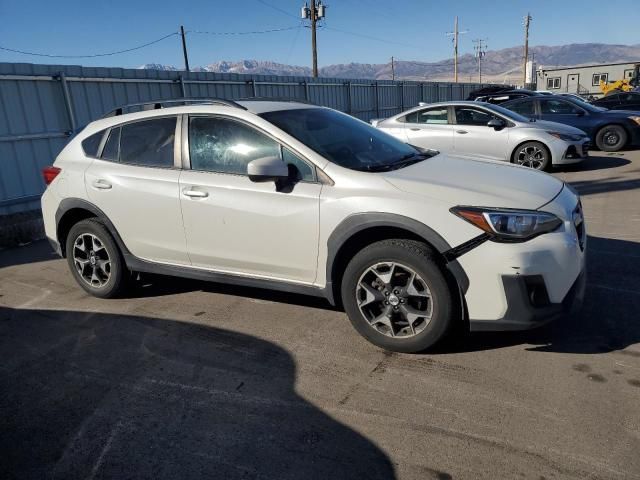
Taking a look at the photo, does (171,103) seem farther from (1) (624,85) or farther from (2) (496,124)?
(1) (624,85)

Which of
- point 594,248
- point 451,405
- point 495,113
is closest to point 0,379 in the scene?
point 451,405

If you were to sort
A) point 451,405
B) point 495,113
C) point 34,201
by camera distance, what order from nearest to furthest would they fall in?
point 451,405 → point 34,201 → point 495,113

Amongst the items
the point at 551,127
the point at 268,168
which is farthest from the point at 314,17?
the point at 268,168

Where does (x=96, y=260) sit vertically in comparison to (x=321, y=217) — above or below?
below

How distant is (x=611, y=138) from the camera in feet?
41.6

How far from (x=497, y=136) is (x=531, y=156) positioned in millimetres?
761

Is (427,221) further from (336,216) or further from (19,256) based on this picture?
(19,256)

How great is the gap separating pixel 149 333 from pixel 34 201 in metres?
6.23

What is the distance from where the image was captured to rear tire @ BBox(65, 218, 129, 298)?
14.8 feet

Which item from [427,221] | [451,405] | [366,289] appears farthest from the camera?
[366,289]

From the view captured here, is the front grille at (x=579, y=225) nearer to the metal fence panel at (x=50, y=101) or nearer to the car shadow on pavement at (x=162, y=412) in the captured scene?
the car shadow on pavement at (x=162, y=412)

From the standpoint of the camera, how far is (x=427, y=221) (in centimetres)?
312

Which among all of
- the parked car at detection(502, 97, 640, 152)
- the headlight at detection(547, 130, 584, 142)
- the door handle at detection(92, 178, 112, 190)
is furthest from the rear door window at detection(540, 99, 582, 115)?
the door handle at detection(92, 178, 112, 190)

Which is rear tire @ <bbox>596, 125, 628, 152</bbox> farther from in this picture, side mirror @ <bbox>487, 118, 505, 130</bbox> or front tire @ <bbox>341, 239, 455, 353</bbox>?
front tire @ <bbox>341, 239, 455, 353</bbox>
